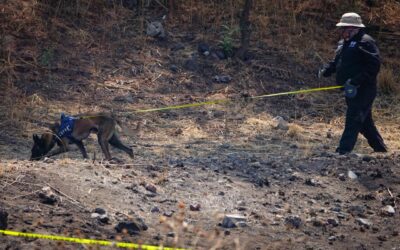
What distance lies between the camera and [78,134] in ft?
37.3

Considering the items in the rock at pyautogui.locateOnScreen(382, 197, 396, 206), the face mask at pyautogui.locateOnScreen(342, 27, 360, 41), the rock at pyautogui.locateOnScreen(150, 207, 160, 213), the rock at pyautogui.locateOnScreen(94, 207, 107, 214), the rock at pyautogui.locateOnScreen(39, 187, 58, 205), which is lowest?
the rock at pyautogui.locateOnScreen(382, 197, 396, 206)

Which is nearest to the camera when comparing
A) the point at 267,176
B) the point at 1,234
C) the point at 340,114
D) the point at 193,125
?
the point at 1,234

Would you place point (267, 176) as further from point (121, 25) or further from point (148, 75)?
point (121, 25)

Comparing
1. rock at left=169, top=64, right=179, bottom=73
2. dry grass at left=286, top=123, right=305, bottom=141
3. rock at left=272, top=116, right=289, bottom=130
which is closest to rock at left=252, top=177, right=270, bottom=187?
dry grass at left=286, top=123, right=305, bottom=141

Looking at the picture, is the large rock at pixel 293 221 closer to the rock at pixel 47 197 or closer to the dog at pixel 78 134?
the rock at pixel 47 197

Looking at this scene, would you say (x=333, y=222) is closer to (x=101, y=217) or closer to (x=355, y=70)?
(x=101, y=217)

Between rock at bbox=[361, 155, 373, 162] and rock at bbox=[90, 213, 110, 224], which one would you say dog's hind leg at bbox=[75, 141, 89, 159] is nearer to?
rock at bbox=[90, 213, 110, 224]

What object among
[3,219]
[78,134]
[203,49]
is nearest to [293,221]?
[3,219]

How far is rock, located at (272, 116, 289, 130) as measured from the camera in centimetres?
1370

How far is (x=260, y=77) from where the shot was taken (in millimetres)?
15547

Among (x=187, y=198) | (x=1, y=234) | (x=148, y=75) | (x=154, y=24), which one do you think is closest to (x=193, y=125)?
(x=148, y=75)

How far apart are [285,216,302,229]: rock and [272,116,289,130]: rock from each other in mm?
5034

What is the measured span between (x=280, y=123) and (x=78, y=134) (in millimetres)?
3838

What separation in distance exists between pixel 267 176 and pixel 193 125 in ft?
12.4
